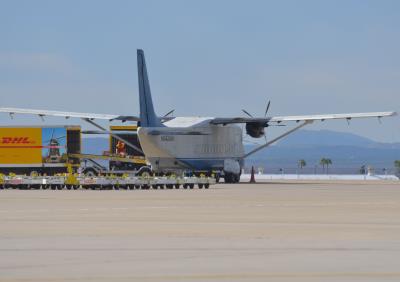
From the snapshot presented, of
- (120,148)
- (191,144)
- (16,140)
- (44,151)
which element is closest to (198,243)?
(191,144)

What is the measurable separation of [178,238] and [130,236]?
110cm

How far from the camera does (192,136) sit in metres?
70.1

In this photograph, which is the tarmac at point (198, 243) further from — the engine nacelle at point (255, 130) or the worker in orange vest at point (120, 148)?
the engine nacelle at point (255, 130)

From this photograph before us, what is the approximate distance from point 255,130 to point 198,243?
5481cm

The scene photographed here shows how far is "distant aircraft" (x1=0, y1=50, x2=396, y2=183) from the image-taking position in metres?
67.7

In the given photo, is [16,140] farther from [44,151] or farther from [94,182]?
[94,182]

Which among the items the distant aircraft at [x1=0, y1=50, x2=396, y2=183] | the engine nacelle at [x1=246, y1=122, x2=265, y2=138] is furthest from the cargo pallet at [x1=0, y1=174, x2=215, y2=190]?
the engine nacelle at [x1=246, y1=122, x2=265, y2=138]

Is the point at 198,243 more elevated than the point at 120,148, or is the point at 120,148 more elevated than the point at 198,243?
the point at 120,148

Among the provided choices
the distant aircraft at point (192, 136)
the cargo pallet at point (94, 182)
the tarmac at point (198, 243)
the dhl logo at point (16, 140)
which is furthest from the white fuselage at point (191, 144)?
the tarmac at point (198, 243)

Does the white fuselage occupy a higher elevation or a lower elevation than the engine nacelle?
lower

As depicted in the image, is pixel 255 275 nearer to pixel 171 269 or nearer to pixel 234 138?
pixel 171 269

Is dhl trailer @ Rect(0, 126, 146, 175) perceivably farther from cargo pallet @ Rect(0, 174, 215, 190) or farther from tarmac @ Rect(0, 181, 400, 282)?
tarmac @ Rect(0, 181, 400, 282)

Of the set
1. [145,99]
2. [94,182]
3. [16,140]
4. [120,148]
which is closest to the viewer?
[94,182]

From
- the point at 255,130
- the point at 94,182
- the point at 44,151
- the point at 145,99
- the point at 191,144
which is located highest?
the point at 145,99
